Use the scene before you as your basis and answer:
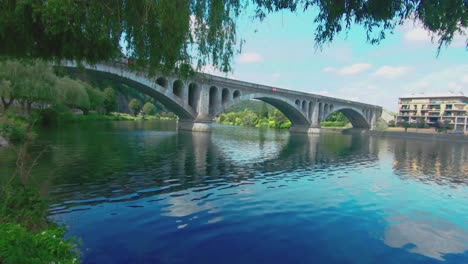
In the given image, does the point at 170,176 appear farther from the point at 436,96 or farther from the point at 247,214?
the point at 436,96

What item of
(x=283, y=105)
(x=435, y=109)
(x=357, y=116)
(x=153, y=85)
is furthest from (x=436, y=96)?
(x=153, y=85)

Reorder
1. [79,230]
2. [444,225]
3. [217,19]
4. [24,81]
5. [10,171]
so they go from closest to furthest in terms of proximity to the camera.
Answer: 1. [217,19]
2. [79,230]
3. [444,225]
4. [10,171]
5. [24,81]

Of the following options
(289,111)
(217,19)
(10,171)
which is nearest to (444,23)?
(217,19)

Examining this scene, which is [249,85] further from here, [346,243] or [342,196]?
[346,243]

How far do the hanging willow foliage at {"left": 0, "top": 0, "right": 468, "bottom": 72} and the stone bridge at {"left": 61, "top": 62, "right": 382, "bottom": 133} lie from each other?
17.4 meters

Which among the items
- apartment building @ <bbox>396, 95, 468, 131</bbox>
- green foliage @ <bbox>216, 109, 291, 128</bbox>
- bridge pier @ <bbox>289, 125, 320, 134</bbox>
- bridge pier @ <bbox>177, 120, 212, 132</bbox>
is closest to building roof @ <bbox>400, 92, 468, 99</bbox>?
apartment building @ <bbox>396, 95, 468, 131</bbox>

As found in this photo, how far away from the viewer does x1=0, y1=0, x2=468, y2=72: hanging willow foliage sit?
18.4 ft

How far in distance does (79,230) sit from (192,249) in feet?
10.5

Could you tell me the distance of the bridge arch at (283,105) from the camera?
195 ft

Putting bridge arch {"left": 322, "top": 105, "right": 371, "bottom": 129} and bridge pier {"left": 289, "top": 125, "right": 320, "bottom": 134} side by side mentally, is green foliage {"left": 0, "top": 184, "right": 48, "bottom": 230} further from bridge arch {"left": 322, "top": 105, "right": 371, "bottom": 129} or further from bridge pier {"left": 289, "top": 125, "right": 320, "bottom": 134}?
bridge arch {"left": 322, "top": 105, "right": 371, "bottom": 129}

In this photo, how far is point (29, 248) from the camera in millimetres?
4184

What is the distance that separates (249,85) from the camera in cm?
6019

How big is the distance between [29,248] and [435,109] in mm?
134020

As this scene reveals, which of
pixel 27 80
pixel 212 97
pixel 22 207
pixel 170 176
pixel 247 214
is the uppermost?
pixel 212 97
